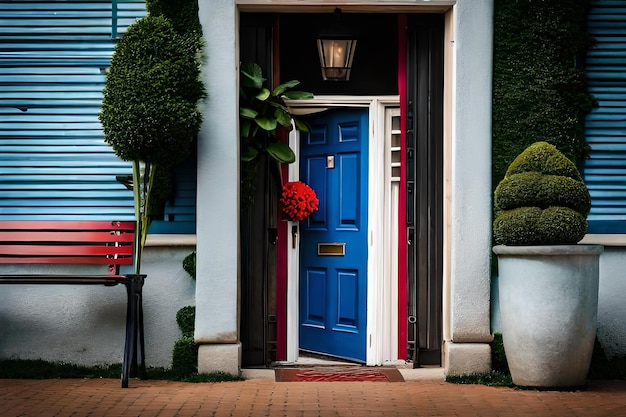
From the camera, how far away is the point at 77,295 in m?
9.20

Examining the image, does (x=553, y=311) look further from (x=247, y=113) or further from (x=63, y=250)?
(x=63, y=250)

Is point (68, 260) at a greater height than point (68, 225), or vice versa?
point (68, 225)

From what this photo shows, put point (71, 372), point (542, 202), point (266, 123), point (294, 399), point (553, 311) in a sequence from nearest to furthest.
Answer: point (294, 399) < point (553, 311) < point (542, 202) < point (71, 372) < point (266, 123)

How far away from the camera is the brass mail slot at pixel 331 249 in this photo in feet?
34.1

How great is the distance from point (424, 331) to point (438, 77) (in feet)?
7.51

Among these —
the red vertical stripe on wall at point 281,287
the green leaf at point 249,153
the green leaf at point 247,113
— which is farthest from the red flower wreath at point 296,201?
the green leaf at point 247,113

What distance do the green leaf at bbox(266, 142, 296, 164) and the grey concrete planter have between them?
7.33 ft

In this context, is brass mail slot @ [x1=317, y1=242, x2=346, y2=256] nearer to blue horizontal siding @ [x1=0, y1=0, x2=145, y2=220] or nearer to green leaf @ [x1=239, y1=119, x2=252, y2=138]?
green leaf @ [x1=239, y1=119, x2=252, y2=138]

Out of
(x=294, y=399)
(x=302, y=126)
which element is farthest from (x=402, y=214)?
(x=294, y=399)

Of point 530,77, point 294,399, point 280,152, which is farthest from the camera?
point 280,152

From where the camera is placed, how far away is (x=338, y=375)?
9.31 m

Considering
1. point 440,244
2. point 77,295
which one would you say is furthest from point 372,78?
point 77,295

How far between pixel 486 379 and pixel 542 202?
1.63 meters

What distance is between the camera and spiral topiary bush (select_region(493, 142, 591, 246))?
8.09 metres
